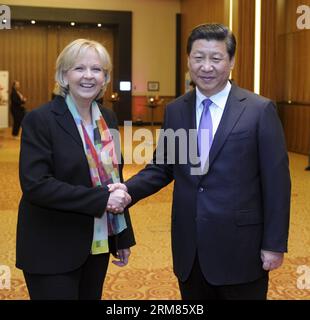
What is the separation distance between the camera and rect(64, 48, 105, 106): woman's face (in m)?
2.20

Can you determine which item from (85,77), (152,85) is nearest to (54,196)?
(85,77)

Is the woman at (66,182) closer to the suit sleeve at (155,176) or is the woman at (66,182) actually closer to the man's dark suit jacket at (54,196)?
the man's dark suit jacket at (54,196)

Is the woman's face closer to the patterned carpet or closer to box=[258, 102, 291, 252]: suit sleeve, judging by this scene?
box=[258, 102, 291, 252]: suit sleeve

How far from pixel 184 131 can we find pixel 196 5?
57.8ft

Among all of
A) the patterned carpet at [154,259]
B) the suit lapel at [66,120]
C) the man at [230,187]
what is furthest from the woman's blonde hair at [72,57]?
the patterned carpet at [154,259]

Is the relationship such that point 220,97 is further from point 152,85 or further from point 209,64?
point 152,85

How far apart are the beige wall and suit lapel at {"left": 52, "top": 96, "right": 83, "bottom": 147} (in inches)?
753

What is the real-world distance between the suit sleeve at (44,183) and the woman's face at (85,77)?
8.0 inches

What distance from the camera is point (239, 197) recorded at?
7.02 ft

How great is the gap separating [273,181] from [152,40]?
1954cm

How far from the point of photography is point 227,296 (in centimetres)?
224

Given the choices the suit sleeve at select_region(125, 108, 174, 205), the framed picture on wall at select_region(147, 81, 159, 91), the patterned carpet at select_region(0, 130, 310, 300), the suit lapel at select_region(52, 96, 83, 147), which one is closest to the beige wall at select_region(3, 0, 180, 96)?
the framed picture on wall at select_region(147, 81, 159, 91)

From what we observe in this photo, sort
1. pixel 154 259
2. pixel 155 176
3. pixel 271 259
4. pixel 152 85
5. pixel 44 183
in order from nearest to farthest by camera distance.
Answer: pixel 44 183, pixel 271 259, pixel 155 176, pixel 154 259, pixel 152 85
